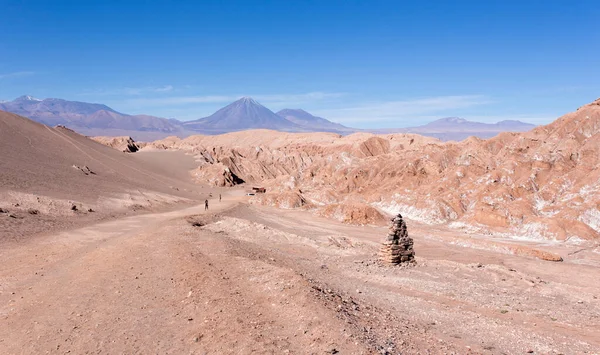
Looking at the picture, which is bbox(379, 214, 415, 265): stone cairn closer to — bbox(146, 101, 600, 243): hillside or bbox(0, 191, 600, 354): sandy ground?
bbox(0, 191, 600, 354): sandy ground

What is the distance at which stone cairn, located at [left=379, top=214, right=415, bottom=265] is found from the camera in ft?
64.7

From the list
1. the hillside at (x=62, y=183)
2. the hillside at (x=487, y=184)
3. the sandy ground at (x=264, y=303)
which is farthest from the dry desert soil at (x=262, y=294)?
the hillside at (x=487, y=184)

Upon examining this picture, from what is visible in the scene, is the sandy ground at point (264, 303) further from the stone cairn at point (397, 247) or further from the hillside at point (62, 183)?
the hillside at point (62, 183)

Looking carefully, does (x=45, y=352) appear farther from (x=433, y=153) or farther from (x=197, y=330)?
(x=433, y=153)

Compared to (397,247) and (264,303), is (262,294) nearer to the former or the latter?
(264,303)

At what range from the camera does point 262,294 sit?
1248cm

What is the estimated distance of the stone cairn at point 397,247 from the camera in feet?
64.7

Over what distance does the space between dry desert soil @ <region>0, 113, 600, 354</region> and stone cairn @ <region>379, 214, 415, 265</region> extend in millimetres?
707

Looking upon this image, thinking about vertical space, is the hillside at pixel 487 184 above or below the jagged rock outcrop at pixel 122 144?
below

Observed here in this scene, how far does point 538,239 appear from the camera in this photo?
32.7 metres

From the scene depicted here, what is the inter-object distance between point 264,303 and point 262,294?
0.78 meters

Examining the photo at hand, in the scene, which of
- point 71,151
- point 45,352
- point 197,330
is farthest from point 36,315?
point 71,151

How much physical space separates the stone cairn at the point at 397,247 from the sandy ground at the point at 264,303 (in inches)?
30.2

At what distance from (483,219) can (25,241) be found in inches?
1362
